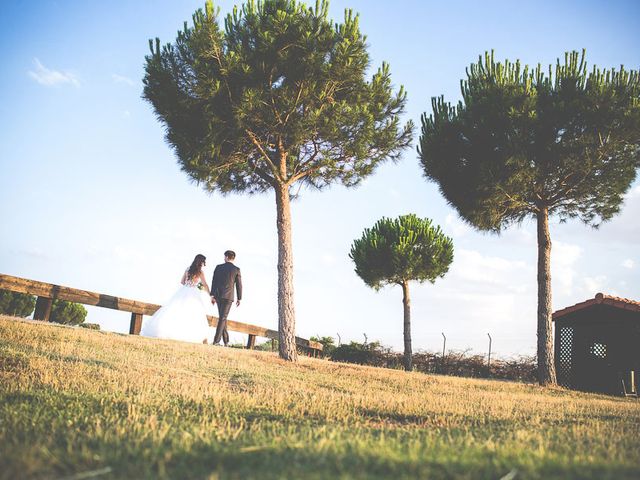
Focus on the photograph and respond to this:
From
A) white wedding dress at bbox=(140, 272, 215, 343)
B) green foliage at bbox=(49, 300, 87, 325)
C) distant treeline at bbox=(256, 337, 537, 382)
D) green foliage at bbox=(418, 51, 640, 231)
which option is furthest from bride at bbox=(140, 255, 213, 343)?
green foliage at bbox=(49, 300, 87, 325)

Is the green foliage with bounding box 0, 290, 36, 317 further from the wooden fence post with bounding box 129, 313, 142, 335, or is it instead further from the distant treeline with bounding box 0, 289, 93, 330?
the wooden fence post with bounding box 129, 313, 142, 335

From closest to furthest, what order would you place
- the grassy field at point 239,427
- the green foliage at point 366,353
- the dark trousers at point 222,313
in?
the grassy field at point 239,427 < the dark trousers at point 222,313 < the green foliage at point 366,353

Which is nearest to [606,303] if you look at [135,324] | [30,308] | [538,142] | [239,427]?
A: [538,142]

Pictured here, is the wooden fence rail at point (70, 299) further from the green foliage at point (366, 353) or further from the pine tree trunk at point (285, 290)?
the green foliage at point (366, 353)

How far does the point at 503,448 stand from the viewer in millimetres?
3270

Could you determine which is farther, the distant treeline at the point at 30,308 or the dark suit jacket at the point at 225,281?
the distant treeline at the point at 30,308

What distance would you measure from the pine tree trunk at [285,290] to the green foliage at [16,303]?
33.2 meters

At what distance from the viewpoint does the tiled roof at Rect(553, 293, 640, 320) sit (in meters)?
16.4

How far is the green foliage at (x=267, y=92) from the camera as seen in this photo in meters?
12.4

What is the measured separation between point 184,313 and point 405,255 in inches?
482

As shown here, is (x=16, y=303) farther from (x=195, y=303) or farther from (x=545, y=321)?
(x=545, y=321)

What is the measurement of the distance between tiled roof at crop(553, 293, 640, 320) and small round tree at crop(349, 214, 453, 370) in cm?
611

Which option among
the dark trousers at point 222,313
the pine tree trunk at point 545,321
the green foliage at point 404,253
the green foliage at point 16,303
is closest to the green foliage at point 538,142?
the pine tree trunk at point 545,321

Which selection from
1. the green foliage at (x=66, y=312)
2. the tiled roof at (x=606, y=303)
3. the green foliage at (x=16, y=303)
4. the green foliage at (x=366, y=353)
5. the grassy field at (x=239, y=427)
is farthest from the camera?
the green foliage at (x=66, y=312)
